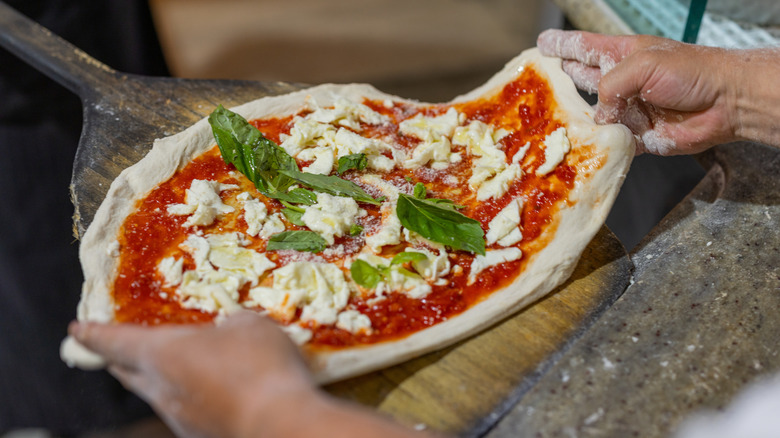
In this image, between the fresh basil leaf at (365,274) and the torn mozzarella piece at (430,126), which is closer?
the fresh basil leaf at (365,274)

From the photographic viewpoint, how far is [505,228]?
234 centimetres

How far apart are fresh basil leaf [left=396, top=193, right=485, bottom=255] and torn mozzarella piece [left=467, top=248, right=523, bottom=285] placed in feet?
0.17

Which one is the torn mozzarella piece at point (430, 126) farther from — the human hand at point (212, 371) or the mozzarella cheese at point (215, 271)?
the human hand at point (212, 371)

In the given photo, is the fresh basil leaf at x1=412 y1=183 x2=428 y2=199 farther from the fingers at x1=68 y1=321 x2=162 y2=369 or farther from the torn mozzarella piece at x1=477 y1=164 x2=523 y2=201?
the fingers at x1=68 y1=321 x2=162 y2=369

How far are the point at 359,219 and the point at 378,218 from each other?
0.08 meters

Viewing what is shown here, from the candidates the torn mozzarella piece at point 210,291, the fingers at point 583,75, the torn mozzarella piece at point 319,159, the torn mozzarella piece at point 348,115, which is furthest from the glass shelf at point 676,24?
the torn mozzarella piece at point 210,291

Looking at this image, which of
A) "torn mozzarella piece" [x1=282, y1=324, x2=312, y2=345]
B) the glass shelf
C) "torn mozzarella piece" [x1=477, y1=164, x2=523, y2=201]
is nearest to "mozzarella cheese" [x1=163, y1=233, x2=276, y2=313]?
"torn mozzarella piece" [x1=282, y1=324, x2=312, y2=345]

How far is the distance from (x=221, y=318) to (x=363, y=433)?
745 mm

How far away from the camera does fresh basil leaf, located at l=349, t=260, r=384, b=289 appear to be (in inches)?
84.0

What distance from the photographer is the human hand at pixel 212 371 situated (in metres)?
1.54

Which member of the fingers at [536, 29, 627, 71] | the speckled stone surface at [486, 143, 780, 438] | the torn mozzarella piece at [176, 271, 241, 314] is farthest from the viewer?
the fingers at [536, 29, 627, 71]

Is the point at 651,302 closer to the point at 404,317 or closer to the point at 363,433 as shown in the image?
the point at 404,317

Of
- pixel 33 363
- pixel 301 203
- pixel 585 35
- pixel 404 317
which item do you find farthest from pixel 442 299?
pixel 33 363

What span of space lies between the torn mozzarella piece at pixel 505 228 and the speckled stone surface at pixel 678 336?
447 millimetres
